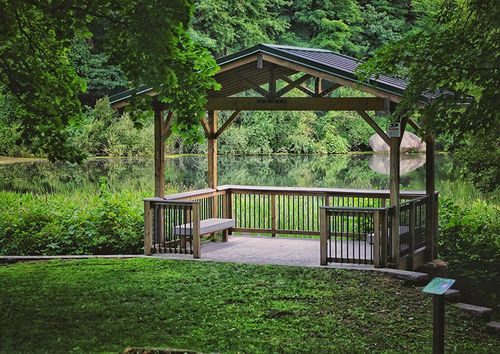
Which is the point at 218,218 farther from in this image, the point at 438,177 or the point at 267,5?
the point at 267,5

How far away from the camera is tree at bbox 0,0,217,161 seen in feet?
30.0

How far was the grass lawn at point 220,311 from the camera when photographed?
8180 mm

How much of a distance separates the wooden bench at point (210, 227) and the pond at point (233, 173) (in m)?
12.0

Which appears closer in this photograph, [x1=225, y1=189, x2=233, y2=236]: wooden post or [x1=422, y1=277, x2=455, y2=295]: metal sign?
[x1=422, y1=277, x2=455, y2=295]: metal sign

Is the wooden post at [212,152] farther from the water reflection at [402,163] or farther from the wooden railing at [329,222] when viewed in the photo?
the water reflection at [402,163]

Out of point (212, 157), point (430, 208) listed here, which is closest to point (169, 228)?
point (212, 157)

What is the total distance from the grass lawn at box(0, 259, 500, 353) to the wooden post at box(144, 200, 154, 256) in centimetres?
A: 92

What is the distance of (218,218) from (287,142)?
2599cm

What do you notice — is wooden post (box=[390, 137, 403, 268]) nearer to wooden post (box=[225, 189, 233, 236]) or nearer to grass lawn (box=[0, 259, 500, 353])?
grass lawn (box=[0, 259, 500, 353])

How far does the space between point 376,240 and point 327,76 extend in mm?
2735

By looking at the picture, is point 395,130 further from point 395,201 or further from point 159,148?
point 159,148

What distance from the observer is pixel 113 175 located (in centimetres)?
3088

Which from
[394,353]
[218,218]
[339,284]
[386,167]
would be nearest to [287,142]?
[386,167]

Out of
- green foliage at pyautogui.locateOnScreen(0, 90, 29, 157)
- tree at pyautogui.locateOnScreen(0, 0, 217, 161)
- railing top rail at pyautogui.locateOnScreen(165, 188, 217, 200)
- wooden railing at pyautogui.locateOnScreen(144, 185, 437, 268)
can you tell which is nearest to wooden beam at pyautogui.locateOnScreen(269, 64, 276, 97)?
tree at pyautogui.locateOnScreen(0, 0, 217, 161)
